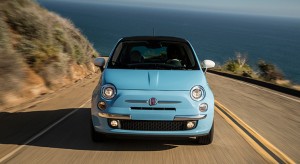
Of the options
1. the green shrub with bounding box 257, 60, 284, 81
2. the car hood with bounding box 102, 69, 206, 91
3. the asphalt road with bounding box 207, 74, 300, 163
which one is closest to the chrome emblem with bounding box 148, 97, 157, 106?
the car hood with bounding box 102, 69, 206, 91

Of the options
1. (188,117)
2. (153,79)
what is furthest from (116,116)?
(188,117)

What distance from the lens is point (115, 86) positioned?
562 cm

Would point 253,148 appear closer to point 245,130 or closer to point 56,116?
point 245,130

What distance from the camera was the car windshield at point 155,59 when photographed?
21.6 ft

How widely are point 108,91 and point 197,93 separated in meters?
1.22

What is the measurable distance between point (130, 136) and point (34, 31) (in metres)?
8.97

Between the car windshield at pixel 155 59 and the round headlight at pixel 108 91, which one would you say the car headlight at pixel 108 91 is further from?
the car windshield at pixel 155 59

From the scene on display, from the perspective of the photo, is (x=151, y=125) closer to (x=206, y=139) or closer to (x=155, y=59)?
(x=206, y=139)

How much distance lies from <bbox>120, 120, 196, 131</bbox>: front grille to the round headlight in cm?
38

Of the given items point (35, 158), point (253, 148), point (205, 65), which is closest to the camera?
point (35, 158)

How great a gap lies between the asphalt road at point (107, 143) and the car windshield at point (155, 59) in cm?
119

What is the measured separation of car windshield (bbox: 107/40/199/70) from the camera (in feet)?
21.6

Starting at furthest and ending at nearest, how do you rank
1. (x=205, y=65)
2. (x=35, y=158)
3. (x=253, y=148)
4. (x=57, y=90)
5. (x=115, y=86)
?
(x=57, y=90)
(x=205, y=65)
(x=253, y=148)
(x=115, y=86)
(x=35, y=158)

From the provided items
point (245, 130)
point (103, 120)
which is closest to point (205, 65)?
point (245, 130)
